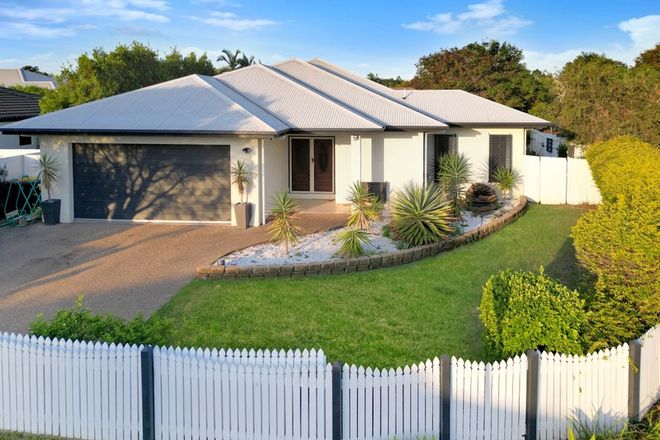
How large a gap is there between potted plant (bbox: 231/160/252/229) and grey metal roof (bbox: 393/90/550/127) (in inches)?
350

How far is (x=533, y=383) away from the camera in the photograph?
24.1ft

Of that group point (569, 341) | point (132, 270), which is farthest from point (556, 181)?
point (569, 341)

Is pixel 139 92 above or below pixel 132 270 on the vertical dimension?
above

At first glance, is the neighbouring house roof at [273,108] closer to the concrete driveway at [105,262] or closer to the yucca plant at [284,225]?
the concrete driveway at [105,262]

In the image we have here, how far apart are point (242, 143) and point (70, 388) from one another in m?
12.5

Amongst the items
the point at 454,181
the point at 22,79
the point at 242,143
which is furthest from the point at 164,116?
the point at 22,79

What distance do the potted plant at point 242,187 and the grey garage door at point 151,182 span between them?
45 centimetres

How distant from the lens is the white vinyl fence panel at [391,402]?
7.14 meters

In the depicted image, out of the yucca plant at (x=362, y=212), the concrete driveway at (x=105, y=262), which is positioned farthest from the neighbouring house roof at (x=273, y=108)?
the yucca plant at (x=362, y=212)

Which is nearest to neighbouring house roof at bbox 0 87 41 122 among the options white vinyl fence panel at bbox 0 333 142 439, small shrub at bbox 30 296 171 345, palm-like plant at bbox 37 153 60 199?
palm-like plant at bbox 37 153 60 199

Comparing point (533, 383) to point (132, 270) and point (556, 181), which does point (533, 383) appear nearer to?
point (132, 270)

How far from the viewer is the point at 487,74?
4872 cm

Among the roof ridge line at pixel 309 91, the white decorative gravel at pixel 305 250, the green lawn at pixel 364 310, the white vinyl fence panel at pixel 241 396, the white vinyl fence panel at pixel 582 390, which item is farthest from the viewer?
the roof ridge line at pixel 309 91

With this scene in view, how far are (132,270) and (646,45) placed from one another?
177ft
